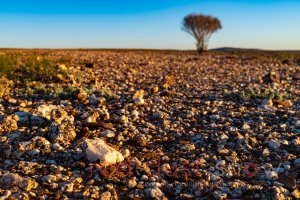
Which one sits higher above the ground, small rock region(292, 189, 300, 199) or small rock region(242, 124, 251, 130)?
small rock region(242, 124, 251, 130)

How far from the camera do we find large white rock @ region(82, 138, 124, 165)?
547 centimetres

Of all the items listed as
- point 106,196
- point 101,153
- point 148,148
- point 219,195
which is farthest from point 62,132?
point 219,195

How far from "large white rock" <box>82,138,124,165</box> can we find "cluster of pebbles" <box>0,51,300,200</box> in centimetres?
2

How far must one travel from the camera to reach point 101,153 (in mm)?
5527

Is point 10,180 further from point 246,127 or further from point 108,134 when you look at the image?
point 246,127

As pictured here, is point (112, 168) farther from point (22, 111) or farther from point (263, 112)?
point (263, 112)

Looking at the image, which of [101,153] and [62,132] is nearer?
[101,153]

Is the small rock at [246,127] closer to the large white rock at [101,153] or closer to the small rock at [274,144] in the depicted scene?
the small rock at [274,144]

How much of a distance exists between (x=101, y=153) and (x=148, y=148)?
1179mm

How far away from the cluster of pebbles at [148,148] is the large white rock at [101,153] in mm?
15

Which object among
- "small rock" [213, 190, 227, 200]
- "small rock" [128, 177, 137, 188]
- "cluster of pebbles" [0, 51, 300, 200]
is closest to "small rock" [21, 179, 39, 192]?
"cluster of pebbles" [0, 51, 300, 200]

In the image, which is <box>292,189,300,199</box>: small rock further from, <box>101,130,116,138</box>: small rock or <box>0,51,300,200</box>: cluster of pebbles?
<box>101,130,116,138</box>: small rock

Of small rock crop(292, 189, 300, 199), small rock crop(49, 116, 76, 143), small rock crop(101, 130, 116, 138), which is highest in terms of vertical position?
small rock crop(49, 116, 76, 143)

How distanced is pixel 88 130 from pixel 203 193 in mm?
2808
